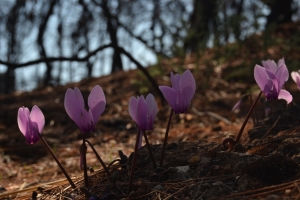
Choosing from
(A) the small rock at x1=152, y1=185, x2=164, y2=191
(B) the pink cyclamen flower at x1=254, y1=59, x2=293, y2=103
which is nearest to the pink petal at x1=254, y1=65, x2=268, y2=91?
(B) the pink cyclamen flower at x1=254, y1=59, x2=293, y2=103

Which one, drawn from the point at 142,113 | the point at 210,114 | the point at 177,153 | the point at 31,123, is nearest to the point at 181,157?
the point at 177,153

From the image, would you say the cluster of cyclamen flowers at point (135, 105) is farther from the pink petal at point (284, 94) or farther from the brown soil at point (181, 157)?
the brown soil at point (181, 157)

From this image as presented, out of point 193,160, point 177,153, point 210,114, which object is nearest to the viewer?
point 193,160

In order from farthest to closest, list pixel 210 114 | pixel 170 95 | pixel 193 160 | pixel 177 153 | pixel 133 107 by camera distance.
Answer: pixel 210 114 → pixel 177 153 → pixel 193 160 → pixel 170 95 → pixel 133 107

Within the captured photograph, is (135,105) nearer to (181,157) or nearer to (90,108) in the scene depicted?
(90,108)

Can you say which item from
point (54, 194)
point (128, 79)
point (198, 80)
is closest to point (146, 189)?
point (54, 194)

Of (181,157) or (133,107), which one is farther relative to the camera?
A: (181,157)

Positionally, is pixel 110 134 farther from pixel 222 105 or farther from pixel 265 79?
pixel 265 79
